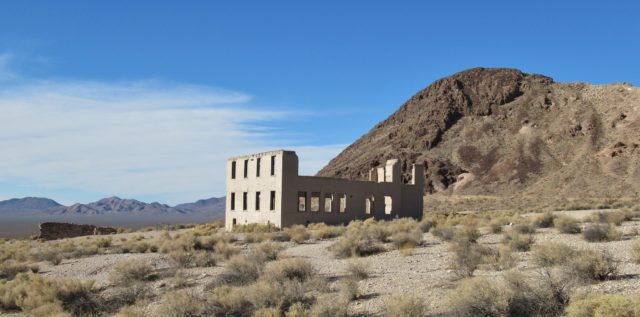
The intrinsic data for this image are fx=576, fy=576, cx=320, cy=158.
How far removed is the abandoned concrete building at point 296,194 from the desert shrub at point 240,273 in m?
16.1

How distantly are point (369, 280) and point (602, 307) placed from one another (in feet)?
20.3

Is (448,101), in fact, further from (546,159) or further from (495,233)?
(495,233)

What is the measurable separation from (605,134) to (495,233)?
59.9m

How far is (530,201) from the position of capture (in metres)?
59.3

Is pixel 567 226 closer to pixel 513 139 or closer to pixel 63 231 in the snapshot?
pixel 63 231

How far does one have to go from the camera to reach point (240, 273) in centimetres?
1447

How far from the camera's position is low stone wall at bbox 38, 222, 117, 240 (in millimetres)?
38719

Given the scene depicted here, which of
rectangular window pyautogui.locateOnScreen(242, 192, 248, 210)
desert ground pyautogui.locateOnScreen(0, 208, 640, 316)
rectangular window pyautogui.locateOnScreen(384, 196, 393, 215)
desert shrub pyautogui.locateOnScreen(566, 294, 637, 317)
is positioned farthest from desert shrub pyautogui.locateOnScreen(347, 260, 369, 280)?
rectangular window pyautogui.locateOnScreen(384, 196, 393, 215)

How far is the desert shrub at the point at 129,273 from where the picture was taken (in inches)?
614

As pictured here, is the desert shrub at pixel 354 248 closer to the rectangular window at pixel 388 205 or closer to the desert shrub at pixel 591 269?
the desert shrub at pixel 591 269

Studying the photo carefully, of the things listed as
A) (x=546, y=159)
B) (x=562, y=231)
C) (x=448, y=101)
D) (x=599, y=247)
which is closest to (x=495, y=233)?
(x=562, y=231)

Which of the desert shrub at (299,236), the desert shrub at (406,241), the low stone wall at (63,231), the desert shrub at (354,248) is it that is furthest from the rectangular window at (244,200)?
the desert shrub at (406,241)

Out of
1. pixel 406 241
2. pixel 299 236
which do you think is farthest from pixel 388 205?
pixel 406 241

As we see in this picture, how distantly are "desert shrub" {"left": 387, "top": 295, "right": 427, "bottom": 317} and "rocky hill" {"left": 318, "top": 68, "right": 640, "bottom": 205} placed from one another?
54001 mm
